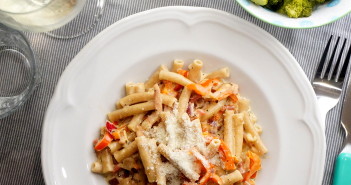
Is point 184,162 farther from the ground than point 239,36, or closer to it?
closer to it

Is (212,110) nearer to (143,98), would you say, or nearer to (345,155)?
(143,98)

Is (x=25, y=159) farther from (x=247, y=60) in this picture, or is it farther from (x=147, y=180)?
(x=247, y=60)

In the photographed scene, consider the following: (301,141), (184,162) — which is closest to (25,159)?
(184,162)

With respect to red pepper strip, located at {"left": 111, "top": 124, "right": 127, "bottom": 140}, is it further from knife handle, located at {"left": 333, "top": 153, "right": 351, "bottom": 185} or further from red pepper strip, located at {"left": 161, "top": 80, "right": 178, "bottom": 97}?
knife handle, located at {"left": 333, "top": 153, "right": 351, "bottom": 185}

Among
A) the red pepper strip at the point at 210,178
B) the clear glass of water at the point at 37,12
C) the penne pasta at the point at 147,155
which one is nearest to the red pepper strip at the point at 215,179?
the red pepper strip at the point at 210,178

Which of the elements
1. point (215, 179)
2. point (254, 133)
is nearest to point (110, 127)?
point (215, 179)

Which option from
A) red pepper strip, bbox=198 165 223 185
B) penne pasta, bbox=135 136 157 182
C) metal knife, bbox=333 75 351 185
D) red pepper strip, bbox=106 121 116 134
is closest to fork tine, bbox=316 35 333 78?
metal knife, bbox=333 75 351 185
